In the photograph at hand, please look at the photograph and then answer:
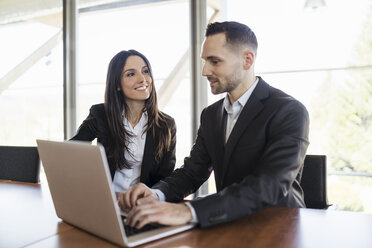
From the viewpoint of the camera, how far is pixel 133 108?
8.46ft

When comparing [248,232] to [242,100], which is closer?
[248,232]

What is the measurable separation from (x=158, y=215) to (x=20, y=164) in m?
1.68

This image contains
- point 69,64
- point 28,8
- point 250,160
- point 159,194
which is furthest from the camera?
point 28,8

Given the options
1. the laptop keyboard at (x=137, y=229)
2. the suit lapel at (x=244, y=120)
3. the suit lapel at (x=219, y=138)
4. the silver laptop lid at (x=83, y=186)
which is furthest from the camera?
the suit lapel at (x=219, y=138)

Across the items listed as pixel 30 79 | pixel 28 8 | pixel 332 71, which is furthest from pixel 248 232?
pixel 28 8

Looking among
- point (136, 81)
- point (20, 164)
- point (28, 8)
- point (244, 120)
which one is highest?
point (28, 8)

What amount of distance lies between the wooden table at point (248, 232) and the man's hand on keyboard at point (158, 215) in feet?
0.16

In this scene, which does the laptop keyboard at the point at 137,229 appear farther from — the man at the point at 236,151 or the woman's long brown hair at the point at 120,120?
the woman's long brown hair at the point at 120,120

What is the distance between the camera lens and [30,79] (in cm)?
426

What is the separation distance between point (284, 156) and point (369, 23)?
6.70 feet

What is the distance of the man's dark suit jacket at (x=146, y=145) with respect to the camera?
89.6 inches

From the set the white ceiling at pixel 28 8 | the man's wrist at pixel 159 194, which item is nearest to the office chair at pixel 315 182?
the man's wrist at pixel 159 194

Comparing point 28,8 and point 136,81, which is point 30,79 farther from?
point 136,81

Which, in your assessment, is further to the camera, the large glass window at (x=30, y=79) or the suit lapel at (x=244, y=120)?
the large glass window at (x=30, y=79)
